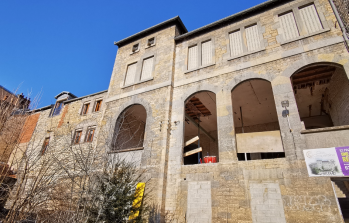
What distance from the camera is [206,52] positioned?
480 inches

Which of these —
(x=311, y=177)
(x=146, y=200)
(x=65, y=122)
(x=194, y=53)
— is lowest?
(x=146, y=200)

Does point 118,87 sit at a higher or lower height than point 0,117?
higher

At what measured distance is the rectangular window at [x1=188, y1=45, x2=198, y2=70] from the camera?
12.2 metres

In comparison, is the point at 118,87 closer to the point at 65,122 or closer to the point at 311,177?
the point at 65,122

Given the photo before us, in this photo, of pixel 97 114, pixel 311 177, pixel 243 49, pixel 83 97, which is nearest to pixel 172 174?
pixel 311 177

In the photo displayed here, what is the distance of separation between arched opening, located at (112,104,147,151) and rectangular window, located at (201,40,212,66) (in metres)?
4.83

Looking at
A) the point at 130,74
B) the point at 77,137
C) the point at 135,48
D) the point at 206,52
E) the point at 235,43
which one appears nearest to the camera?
the point at 235,43

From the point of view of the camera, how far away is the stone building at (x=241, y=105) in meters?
7.49

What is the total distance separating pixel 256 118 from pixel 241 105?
2.46m

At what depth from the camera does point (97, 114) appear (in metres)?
15.8

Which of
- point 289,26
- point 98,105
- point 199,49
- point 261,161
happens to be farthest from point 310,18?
point 98,105

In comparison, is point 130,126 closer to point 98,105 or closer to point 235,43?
point 98,105

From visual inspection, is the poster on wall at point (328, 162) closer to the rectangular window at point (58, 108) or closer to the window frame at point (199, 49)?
the window frame at point (199, 49)

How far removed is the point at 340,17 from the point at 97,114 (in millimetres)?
15291
